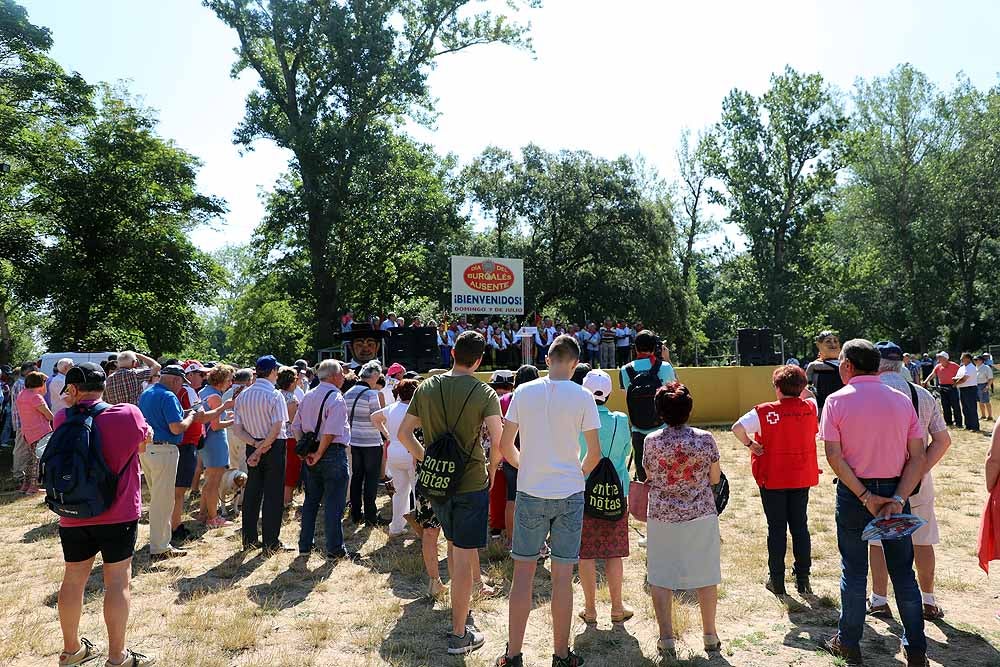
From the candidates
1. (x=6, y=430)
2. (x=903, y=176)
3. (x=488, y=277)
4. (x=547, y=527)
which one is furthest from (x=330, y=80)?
(x=903, y=176)

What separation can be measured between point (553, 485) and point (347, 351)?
13314mm

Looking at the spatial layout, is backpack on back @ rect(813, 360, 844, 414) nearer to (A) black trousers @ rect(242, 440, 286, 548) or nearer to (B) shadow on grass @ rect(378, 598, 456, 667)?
(B) shadow on grass @ rect(378, 598, 456, 667)

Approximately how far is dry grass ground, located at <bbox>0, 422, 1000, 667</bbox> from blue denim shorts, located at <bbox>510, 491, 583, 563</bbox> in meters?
0.85

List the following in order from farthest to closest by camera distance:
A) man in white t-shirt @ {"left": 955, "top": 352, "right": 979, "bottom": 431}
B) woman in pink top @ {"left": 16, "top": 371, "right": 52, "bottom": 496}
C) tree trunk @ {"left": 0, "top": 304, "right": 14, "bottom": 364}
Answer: tree trunk @ {"left": 0, "top": 304, "right": 14, "bottom": 364}, man in white t-shirt @ {"left": 955, "top": 352, "right": 979, "bottom": 431}, woman in pink top @ {"left": 16, "top": 371, "right": 52, "bottom": 496}

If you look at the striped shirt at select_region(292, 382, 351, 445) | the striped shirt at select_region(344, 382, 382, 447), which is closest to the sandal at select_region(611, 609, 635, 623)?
the striped shirt at select_region(292, 382, 351, 445)

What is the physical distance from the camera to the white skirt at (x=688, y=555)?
13.3 feet

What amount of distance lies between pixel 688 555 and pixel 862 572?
911mm

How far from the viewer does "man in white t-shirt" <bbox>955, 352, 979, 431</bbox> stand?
1490 centimetres

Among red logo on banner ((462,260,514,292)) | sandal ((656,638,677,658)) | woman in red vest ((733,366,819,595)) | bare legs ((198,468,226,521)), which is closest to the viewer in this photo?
sandal ((656,638,677,658))

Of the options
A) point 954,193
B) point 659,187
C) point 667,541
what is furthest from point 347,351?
point 954,193

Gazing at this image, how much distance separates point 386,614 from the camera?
5059 millimetres

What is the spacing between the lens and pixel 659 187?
40.8m

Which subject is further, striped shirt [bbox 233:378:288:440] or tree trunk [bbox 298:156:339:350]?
tree trunk [bbox 298:156:339:350]

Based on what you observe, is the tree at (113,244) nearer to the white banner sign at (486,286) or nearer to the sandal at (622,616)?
the white banner sign at (486,286)
